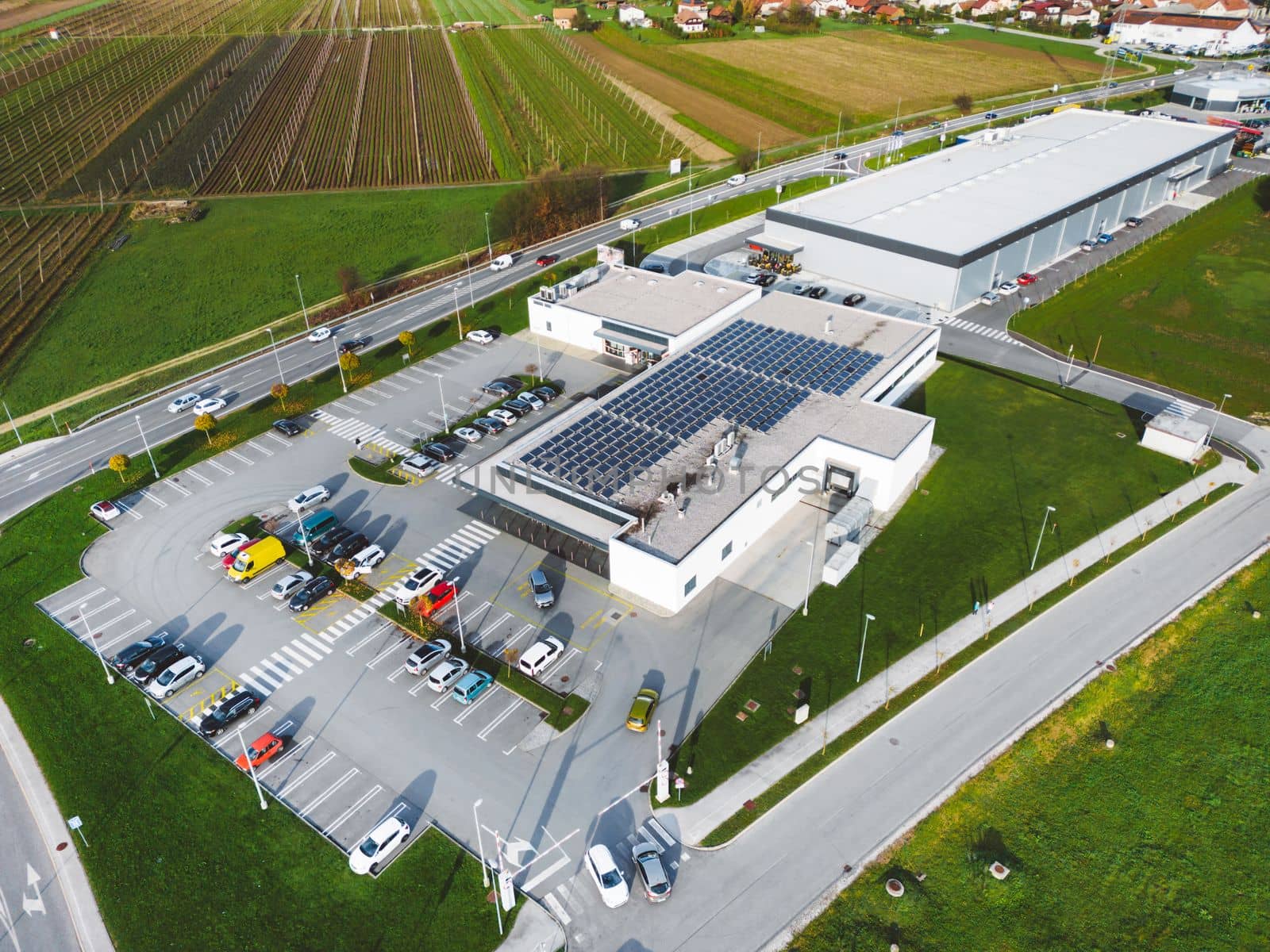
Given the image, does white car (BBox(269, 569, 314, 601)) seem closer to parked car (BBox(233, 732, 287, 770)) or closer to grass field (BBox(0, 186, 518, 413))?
parked car (BBox(233, 732, 287, 770))

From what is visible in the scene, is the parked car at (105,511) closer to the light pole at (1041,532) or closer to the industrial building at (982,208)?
the light pole at (1041,532)

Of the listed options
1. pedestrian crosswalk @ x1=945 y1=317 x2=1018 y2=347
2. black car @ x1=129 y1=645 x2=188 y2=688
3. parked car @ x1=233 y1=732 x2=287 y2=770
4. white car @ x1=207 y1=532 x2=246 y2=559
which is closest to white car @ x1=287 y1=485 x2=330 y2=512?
white car @ x1=207 y1=532 x2=246 y2=559

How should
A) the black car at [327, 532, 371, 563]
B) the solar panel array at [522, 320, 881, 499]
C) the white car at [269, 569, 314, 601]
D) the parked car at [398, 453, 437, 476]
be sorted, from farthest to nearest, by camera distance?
the parked car at [398, 453, 437, 476]
the solar panel array at [522, 320, 881, 499]
the black car at [327, 532, 371, 563]
the white car at [269, 569, 314, 601]

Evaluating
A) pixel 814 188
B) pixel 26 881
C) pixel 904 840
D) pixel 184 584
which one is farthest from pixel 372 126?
pixel 904 840

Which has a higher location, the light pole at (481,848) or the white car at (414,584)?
the white car at (414,584)

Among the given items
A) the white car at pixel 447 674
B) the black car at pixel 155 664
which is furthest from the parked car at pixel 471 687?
the black car at pixel 155 664

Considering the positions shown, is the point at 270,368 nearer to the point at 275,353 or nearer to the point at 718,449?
the point at 275,353
